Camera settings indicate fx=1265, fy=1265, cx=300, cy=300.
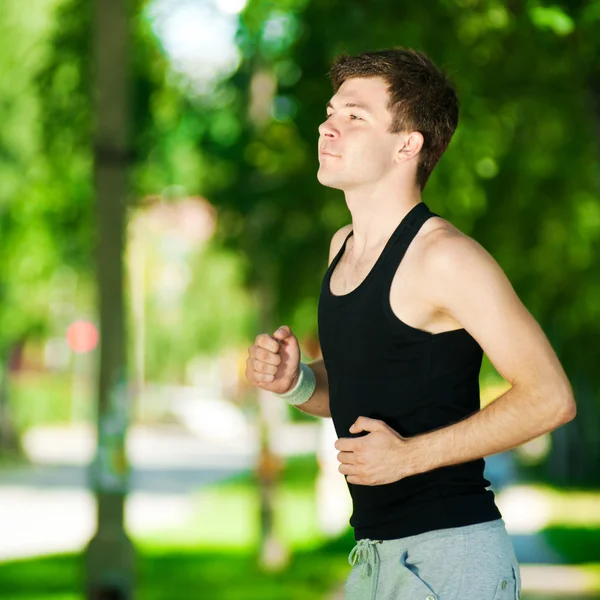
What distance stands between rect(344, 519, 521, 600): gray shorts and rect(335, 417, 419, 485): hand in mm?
159

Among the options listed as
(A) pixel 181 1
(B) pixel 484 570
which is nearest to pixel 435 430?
(B) pixel 484 570

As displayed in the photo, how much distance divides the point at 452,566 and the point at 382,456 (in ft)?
0.91

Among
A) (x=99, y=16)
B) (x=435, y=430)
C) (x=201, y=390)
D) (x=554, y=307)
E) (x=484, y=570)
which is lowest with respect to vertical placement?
(x=484, y=570)

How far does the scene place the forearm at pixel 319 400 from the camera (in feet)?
10.5

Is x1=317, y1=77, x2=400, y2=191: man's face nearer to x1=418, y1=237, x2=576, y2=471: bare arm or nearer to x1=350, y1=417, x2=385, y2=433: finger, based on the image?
x1=418, y1=237, x2=576, y2=471: bare arm

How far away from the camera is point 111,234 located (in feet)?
22.8

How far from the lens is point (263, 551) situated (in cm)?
1305

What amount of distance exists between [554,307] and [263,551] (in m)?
4.27

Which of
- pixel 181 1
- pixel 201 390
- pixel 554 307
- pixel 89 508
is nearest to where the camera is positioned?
pixel 181 1

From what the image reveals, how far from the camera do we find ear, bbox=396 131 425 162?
2855 millimetres

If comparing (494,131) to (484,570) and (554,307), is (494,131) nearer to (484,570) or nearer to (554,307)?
(554,307)

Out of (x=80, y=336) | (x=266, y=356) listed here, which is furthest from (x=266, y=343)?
(x=80, y=336)

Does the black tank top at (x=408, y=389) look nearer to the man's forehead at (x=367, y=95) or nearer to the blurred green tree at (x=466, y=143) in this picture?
the man's forehead at (x=367, y=95)

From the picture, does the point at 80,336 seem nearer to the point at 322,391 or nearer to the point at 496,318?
the point at 322,391
